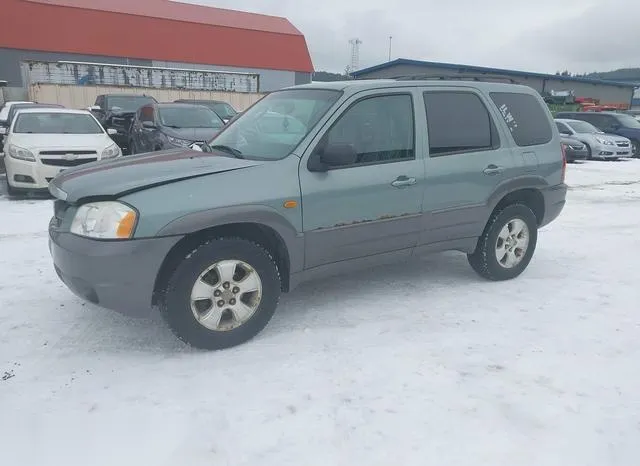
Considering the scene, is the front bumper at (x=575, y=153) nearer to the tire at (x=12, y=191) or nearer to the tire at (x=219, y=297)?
the tire at (x=12, y=191)

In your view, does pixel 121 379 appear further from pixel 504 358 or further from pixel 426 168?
pixel 426 168

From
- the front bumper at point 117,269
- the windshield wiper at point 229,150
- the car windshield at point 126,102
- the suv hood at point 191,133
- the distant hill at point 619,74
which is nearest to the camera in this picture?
the front bumper at point 117,269

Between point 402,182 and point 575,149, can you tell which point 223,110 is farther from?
point 402,182

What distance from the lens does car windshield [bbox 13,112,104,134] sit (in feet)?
31.1

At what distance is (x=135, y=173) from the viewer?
344cm

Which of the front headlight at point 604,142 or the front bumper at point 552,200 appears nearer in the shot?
the front bumper at point 552,200

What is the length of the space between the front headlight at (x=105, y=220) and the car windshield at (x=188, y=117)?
7543 millimetres

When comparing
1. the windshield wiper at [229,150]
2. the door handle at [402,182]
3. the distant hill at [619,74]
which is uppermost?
the distant hill at [619,74]

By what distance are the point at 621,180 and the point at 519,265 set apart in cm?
985

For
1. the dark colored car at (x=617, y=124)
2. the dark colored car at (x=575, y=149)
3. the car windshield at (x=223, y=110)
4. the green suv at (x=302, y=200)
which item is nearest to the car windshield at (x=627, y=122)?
the dark colored car at (x=617, y=124)

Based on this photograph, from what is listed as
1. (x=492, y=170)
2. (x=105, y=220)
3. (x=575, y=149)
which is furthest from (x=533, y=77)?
(x=105, y=220)

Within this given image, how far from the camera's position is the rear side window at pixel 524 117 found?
480 cm

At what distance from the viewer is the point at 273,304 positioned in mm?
3605

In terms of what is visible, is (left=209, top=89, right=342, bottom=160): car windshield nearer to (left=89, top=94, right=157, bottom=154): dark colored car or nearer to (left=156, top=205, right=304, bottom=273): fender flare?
(left=156, top=205, right=304, bottom=273): fender flare
